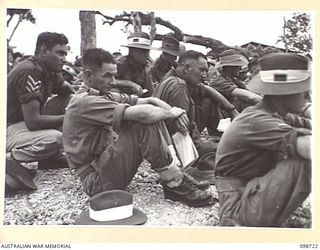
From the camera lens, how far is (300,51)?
2314 mm

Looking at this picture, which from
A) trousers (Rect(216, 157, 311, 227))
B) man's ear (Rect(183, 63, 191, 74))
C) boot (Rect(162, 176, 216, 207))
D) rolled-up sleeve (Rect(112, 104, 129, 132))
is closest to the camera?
trousers (Rect(216, 157, 311, 227))

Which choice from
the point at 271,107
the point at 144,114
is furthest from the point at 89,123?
the point at 271,107

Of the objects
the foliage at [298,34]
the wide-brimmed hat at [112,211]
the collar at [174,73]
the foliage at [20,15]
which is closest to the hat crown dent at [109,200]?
the wide-brimmed hat at [112,211]

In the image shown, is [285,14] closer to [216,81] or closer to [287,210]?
[216,81]

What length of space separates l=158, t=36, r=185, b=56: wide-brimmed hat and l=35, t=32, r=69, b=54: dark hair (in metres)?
0.49

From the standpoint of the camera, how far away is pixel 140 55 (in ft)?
8.13

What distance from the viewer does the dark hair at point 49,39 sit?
2.32 m

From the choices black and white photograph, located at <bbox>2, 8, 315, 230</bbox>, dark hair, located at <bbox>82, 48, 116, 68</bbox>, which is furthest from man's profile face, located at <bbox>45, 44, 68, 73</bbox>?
dark hair, located at <bbox>82, 48, 116, 68</bbox>

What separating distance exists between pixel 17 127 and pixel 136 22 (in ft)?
2.48

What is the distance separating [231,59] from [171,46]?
31 cm

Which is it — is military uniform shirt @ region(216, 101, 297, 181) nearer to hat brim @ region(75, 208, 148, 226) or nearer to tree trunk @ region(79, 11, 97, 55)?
hat brim @ region(75, 208, 148, 226)

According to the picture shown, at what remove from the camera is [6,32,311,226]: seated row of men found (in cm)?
213

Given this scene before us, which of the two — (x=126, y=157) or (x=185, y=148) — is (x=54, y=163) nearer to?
(x=126, y=157)

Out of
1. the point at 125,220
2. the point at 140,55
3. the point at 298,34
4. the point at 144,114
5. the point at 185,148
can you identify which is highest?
the point at 298,34
